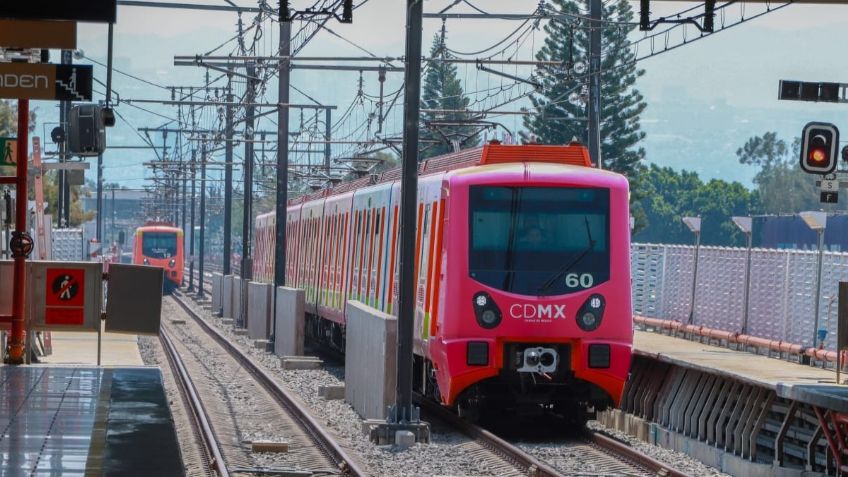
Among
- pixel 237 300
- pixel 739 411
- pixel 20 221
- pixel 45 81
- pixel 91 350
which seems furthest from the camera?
pixel 237 300

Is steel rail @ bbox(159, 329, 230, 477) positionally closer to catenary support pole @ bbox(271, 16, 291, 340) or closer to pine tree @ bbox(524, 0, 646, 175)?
catenary support pole @ bbox(271, 16, 291, 340)

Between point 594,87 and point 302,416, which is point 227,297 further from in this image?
point 302,416

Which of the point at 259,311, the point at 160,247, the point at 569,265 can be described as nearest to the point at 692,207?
the point at 160,247

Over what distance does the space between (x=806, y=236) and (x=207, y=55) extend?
185 ft

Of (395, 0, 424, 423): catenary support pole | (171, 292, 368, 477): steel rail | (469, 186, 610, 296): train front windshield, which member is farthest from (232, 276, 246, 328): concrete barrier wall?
(469, 186, 610, 296): train front windshield

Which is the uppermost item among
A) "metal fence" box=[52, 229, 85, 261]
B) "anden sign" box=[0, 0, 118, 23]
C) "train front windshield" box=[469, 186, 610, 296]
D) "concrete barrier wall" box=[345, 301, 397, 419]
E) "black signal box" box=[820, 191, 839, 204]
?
"anden sign" box=[0, 0, 118, 23]

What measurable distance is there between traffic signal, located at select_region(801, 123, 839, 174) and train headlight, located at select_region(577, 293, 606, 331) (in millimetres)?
2579

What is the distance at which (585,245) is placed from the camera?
17828 millimetres

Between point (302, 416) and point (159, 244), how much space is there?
4939 centimetres

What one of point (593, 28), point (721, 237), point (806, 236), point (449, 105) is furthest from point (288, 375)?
point (721, 237)

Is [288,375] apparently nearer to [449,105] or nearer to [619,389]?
[619,389]

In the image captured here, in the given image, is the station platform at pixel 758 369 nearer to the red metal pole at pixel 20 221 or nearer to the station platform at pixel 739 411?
the station platform at pixel 739 411

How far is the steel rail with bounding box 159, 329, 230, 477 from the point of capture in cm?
1531

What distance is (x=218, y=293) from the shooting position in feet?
182
